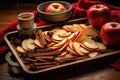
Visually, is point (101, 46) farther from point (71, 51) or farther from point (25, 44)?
point (25, 44)

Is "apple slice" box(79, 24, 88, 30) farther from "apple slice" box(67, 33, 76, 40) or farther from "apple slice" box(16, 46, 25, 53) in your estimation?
"apple slice" box(16, 46, 25, 53)

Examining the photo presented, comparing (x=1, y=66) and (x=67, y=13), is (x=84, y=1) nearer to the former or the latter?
(x=67, y=13)

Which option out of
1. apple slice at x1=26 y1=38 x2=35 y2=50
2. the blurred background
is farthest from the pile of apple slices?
the blurred background

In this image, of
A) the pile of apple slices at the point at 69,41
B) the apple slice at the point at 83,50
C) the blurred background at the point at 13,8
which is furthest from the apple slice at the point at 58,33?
the blurred background at the point at 13,8

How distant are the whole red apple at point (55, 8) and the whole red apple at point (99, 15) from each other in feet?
0.42

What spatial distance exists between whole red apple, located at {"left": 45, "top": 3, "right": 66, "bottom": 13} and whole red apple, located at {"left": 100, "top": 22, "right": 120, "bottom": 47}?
9.8 inches

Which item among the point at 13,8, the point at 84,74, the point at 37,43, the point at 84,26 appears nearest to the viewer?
the point at 84,74

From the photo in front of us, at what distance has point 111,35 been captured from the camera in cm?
89

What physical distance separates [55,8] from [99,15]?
203 mm

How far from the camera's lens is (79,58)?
85cm

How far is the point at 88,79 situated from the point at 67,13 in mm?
373

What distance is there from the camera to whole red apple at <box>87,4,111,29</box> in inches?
39.6

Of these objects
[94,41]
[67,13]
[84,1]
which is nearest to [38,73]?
[94,41]

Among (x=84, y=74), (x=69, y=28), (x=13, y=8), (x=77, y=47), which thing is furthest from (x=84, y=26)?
(x=13, y=8)
